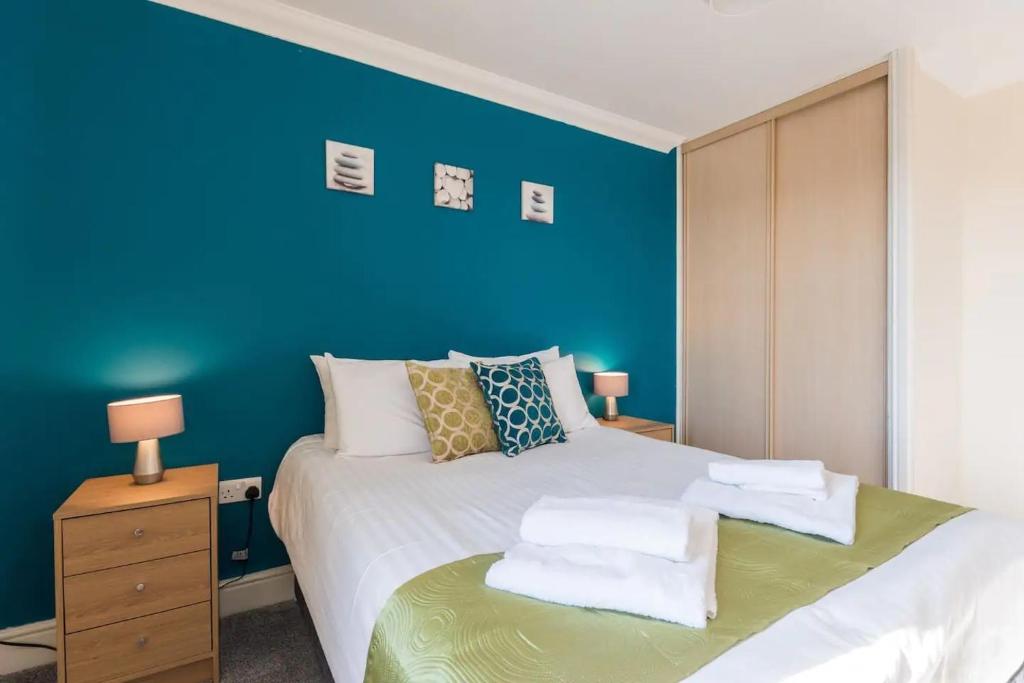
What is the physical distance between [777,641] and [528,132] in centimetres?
274

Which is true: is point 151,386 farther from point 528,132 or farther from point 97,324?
point 528,132

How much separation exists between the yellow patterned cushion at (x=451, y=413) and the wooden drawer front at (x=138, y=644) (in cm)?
92

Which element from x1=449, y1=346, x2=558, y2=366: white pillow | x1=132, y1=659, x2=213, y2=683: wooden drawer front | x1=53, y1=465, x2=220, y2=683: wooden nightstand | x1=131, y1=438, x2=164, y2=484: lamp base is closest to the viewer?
x1=53, y1=465, x2=220, y2=683: wooden nightstand

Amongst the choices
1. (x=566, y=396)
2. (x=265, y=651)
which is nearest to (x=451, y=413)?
(x=566, y=396)

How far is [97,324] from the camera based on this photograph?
1808 millimetres

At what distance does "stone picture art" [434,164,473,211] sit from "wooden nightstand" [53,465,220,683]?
167 centimetres

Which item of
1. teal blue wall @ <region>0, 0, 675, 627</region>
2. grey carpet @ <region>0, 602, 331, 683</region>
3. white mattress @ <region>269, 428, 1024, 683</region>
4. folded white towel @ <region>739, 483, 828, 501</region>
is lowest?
grey carpet @ <region>0, 602, 331, 683</region>

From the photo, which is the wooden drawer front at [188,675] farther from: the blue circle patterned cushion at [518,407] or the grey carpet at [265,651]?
the blue circle patterned cushion at [518,407]

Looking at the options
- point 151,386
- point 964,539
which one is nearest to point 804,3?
point 964,539

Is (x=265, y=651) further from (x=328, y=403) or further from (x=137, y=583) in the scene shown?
(x=328, y=403)

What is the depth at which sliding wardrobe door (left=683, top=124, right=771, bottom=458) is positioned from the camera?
123 inches

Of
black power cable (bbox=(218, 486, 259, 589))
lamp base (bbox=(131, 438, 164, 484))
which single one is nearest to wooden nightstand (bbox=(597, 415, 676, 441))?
black power cable (bbox=(218, 486, 259, 589))

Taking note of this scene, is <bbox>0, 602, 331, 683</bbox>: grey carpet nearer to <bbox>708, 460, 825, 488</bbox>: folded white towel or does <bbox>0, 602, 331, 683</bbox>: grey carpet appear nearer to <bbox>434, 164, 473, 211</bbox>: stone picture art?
<bbox>708, 460, 825, 488</bbox>: folded white towel

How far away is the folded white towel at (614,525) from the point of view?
918mm
